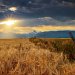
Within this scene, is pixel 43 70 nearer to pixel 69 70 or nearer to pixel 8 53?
pixel 69 70

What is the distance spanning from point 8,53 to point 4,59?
49 centimetres

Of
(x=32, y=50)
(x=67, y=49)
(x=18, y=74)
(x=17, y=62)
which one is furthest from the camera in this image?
(x=67, y=49)

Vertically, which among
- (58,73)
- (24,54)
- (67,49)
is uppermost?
(67,49)

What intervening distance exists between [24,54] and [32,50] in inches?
16.4

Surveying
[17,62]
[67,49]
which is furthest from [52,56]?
[67,49]

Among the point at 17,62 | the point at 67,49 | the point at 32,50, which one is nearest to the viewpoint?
the point at 17,62

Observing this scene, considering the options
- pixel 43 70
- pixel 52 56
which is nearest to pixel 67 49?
pixel 52 56

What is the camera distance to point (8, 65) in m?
11.8

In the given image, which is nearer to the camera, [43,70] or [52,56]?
[43,70]

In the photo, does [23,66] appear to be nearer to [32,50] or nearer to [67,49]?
[32,50]

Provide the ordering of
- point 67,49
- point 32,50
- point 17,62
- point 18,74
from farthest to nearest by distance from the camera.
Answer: point 67,49 < point 32,50 < point 17,62 < point 18,74

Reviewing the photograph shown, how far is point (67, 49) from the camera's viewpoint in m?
23.2

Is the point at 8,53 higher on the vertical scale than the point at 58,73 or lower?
higher

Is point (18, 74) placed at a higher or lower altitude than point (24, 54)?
lower
